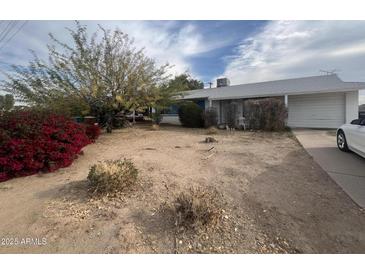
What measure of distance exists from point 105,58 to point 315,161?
954 cm

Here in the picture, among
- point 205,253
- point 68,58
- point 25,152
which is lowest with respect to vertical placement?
point 205,253

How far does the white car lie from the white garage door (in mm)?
7963

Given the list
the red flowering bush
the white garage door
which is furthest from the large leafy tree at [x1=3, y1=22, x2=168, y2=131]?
the white garage door

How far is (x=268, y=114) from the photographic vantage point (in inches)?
482

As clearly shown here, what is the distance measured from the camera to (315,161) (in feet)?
18.9

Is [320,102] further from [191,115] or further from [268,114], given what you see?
[191,115]

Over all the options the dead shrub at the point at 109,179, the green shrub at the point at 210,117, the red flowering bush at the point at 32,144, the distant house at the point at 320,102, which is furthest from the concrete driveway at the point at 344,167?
the green shrub at the point at 210,117

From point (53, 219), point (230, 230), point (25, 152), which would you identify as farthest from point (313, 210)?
point (25, 152)

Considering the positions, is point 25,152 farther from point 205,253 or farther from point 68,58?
point 68,58

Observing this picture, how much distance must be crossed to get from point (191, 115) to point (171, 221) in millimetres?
13535

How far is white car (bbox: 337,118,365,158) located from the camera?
552 cm

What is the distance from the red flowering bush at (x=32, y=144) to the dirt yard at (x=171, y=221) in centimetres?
33

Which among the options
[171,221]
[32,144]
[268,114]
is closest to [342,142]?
[268,114]

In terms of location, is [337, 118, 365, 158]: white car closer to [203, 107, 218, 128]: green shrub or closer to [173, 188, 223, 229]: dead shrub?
[173, 188, 223, 229]: dead shrub
